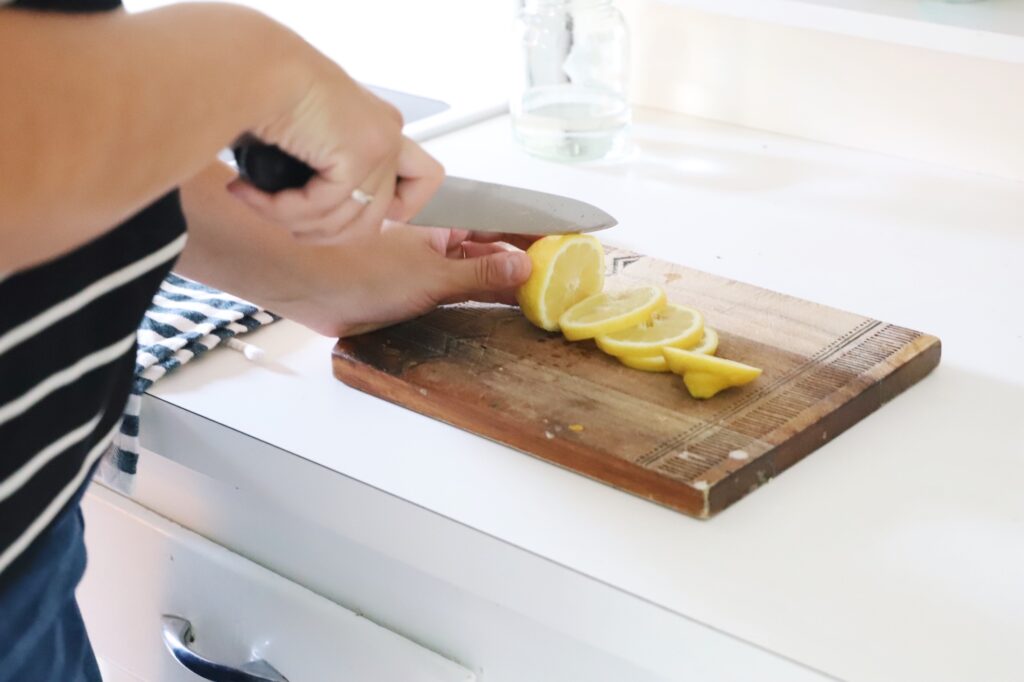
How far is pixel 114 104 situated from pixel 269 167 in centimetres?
13

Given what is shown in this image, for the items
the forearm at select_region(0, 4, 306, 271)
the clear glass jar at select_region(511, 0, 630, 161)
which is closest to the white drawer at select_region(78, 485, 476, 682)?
the forearm at select_region(0, 4, 306, 271)

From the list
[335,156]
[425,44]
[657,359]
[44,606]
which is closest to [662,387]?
[657,359]

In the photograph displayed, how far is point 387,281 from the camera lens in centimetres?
85

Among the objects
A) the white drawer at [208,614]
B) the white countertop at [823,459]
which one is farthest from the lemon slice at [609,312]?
the white drawer at [208,614]

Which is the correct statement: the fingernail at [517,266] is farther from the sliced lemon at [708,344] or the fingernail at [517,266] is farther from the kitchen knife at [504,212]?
the sliced lemon at [708,344]

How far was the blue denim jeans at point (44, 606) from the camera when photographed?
0.64 meters

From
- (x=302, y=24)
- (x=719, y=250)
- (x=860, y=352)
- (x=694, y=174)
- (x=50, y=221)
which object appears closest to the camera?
(x=50, y=221)

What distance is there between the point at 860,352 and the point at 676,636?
0.28 m

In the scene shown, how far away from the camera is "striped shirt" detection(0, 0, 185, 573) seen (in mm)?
598

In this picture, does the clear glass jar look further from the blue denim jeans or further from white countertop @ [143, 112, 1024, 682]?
the blue denim jeans

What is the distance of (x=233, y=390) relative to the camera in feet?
2.69

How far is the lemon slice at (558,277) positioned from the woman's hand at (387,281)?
0.04ft

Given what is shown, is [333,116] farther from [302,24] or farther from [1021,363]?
[302,24]

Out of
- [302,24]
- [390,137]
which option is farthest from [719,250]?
[302,24]
